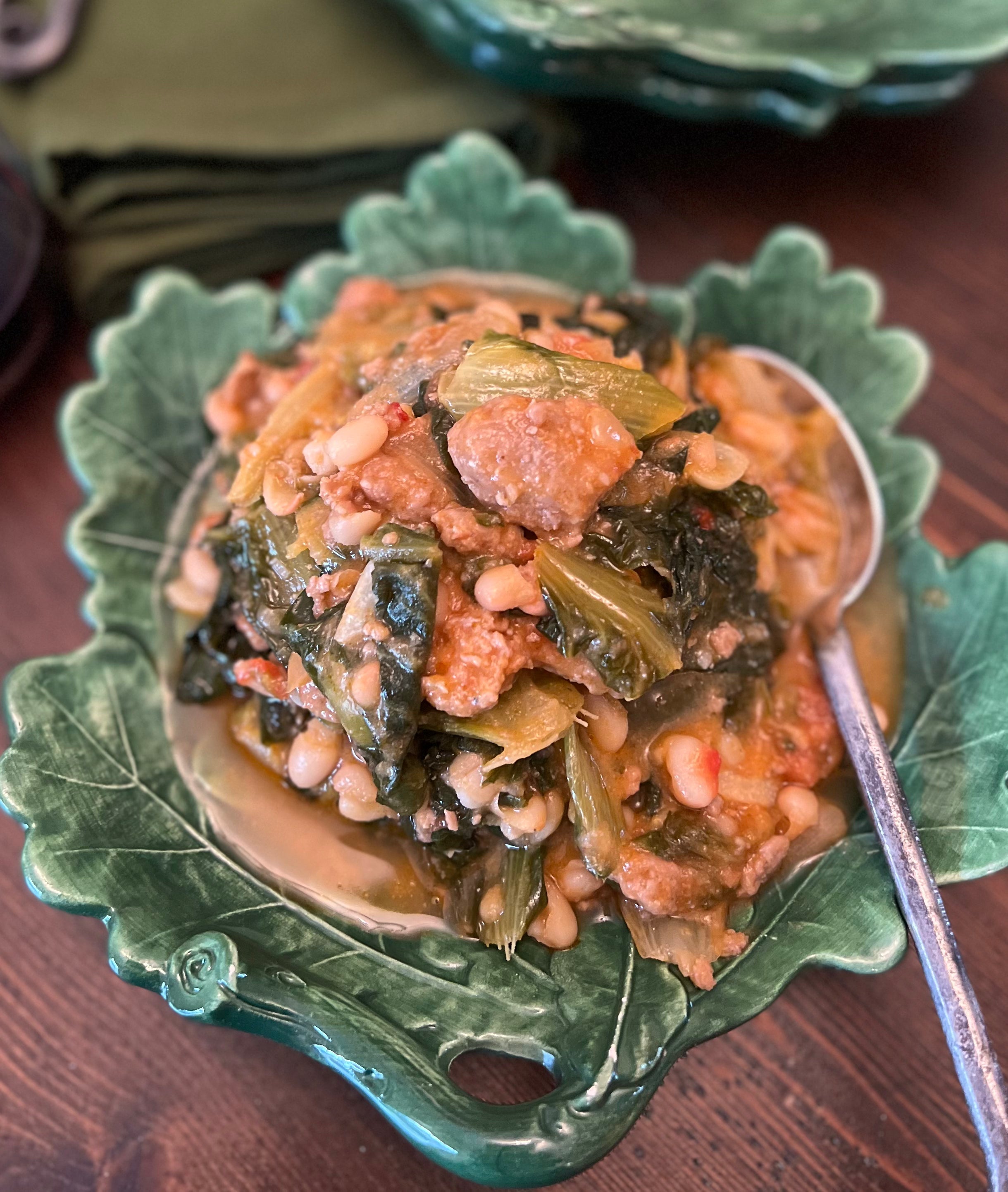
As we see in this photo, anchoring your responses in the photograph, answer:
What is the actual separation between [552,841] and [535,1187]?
0.60 meters

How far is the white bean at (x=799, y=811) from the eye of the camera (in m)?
1.85

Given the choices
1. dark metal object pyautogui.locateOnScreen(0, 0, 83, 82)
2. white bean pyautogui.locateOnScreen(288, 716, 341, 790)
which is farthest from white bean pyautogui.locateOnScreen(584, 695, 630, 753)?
dark metal object pyautogui.locateOnScreen(0, 0, 83, 82)

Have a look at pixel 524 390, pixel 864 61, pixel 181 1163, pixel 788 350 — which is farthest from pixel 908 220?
pixel 181 1163

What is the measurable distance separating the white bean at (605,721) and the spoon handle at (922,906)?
0.51m

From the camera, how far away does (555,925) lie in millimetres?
1777

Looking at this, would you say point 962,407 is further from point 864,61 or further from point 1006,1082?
point 1006,1082

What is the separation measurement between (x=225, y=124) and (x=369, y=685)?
236 centimetres

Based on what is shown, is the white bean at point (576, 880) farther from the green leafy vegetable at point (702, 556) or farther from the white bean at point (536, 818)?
the green leafy vegetable at point (702, 556)

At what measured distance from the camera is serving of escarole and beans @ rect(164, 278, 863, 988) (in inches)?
64.3

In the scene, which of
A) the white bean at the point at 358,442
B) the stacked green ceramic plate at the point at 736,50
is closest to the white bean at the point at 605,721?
the white bean at the point at 358,442

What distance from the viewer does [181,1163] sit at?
192 cm

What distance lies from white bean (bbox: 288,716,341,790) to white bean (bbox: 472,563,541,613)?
48 cm

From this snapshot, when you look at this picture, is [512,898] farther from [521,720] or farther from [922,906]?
[922,906]

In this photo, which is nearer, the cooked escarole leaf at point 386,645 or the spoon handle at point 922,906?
the spoon handle at point 922,906
